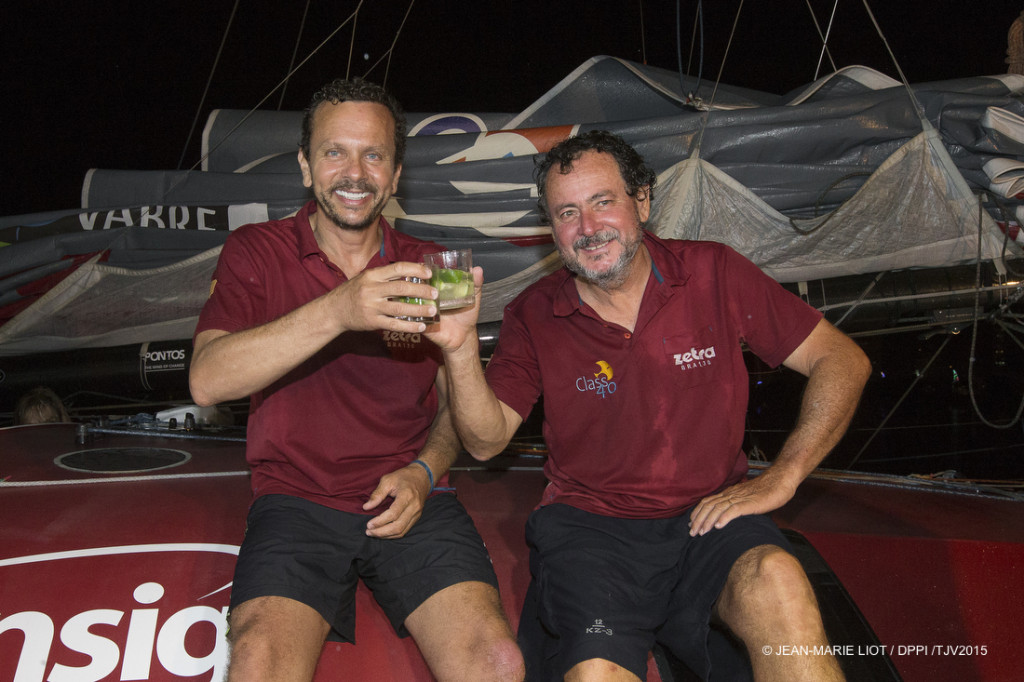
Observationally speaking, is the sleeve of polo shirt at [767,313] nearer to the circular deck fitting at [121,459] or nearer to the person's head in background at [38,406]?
the circular deck fitting at [121,459]

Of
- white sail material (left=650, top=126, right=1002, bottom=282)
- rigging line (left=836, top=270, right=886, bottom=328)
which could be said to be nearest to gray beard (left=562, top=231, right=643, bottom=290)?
white sail material (left=650, top=126, right=1002, bottom=282)

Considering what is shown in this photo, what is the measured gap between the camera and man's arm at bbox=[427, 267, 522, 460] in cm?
181

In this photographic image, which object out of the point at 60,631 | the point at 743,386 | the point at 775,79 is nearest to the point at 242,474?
the point at 60,631

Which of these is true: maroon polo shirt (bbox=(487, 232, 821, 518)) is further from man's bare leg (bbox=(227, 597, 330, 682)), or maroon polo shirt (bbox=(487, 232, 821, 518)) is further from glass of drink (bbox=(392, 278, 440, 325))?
man's bare leg (bbox=(227, 597, 330, 682))

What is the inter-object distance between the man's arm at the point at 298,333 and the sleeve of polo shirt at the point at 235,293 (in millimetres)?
44

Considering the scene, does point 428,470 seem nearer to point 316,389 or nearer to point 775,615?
point 316,389

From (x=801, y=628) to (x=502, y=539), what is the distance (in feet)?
3.32

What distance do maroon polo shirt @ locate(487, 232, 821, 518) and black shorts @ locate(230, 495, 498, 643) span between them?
1.13ft

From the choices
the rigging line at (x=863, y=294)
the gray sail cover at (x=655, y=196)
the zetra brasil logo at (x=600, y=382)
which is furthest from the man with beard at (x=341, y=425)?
the rigging line at (x=863, y=294)

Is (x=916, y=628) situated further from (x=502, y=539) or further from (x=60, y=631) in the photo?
(x=60, y=631)

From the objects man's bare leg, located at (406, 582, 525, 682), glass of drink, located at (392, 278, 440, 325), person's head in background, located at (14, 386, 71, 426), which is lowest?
man's bare leg, located at (406, 582, 525, 682)

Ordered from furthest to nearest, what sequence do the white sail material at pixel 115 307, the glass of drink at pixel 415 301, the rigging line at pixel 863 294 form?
1. the white sail material at pixel 115 307
2. the rigging line at pixel 863 294
3. the glass of drink at pixel 415 301

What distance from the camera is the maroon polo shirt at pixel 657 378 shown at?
6.71ft

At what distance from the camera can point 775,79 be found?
7398 millimetres
